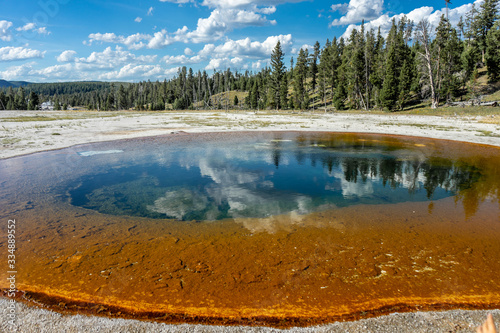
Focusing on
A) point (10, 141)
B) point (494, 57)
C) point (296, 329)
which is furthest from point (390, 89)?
point (296, 329)

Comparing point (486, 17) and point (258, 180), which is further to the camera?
point (486, 17)

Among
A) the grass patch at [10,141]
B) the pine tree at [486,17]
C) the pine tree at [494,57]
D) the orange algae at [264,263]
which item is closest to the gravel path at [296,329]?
the orange algae at [264,263]

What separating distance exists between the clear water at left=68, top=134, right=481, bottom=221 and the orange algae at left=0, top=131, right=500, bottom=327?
3.15ft

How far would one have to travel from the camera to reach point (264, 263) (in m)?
6.39

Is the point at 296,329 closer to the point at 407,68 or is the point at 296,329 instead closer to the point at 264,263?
the point at 264,263

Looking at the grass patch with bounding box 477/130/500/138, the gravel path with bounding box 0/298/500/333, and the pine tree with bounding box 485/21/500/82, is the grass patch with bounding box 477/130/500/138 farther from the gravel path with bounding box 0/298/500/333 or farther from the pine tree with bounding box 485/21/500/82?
the pine tree with bounding box 485/21/500/82

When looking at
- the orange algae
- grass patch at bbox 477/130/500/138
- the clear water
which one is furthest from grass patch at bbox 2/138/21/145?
grass patch at bbox 477/130/500/138

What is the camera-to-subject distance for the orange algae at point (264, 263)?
5.02 metres

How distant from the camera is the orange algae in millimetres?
5020

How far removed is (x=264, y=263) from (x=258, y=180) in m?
7.05

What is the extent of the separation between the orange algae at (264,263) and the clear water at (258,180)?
961mm

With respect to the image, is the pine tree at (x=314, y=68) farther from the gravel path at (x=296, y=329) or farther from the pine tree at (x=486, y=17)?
the gravel path at (x=296, y=329)

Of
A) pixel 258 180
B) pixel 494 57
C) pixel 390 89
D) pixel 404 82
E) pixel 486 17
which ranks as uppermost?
pixel 486 17

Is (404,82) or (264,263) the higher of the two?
(404,82)
